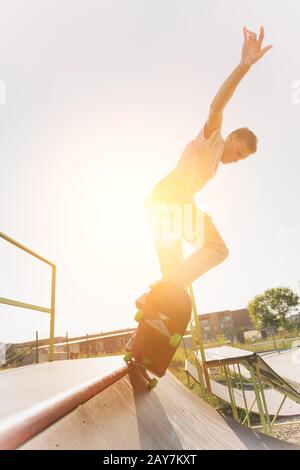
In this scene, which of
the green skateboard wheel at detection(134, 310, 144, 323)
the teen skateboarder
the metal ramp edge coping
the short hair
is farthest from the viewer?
the short hair

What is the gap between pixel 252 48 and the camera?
92.8 inches

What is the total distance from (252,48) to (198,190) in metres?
1.21

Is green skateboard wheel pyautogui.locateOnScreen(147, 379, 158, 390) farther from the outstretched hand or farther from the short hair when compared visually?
the outstretched hand

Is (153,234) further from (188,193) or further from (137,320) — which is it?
(137,320)

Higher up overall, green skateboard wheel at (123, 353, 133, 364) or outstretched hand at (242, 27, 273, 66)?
outstretched hand at (242, 27, 273, 66)

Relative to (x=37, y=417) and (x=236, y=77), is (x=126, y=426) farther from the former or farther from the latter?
(x=236, y=77)

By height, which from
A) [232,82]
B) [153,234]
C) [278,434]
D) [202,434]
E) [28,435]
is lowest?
[278,434]

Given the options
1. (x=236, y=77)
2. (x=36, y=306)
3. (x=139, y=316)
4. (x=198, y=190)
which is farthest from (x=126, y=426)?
(x=36, y=306)

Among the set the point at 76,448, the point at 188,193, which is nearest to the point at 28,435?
the point at 76,448

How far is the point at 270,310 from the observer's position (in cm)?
6131

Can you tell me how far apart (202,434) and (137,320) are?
0.79m

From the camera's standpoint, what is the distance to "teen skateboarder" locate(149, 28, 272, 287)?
2.22m

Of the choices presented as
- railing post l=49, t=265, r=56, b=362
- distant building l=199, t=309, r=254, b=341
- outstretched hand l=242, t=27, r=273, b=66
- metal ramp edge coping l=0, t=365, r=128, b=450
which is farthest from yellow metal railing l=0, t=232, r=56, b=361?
distant building l=199, t=309, r=254, b=341

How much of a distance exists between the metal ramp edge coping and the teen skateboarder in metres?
1.17
